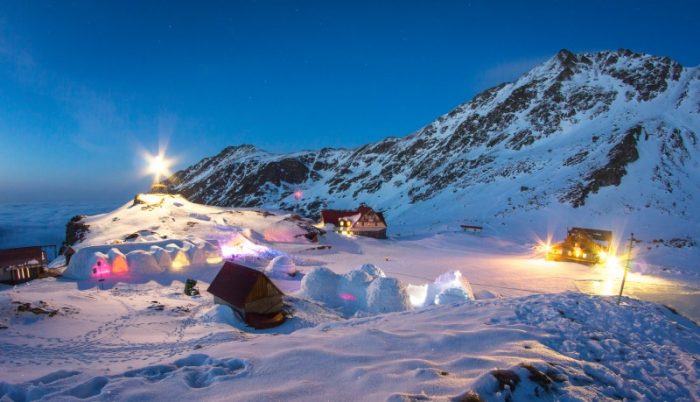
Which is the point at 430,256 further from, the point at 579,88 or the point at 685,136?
the point at 579,88

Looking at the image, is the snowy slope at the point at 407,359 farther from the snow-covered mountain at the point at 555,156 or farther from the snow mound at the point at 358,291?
the snow-covered mountain at the point at 555,156

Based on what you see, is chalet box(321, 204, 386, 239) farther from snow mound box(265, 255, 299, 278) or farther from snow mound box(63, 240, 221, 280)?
snow mound box(63, 240, 221, 280)

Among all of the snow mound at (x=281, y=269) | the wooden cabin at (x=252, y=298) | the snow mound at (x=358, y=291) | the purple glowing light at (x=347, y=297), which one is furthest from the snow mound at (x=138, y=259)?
the purple glowing light at (x=347, y=297)

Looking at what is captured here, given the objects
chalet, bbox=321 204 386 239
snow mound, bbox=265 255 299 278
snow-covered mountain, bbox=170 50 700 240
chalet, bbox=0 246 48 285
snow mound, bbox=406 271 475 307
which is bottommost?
chalet, bbox=0 246 48 285

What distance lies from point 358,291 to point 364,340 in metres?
14.6

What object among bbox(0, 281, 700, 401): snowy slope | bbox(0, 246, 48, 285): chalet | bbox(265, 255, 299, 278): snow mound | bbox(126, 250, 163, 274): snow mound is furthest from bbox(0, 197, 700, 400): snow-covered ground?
bbox(0, 246, 48, 285): chalet

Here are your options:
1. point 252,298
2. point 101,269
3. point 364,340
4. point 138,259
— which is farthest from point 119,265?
point 364,340

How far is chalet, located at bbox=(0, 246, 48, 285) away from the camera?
Result: 3139 cm

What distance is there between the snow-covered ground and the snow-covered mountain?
Result: 97.0 ft

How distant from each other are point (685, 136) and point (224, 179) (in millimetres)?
184372

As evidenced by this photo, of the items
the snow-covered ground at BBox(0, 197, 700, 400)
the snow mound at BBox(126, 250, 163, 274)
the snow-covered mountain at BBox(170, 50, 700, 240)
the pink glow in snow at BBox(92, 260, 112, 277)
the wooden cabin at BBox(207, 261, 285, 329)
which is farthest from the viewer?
the snow-covered mountain at BBox(170, 50, 700, 240)

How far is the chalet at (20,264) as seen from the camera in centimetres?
3139

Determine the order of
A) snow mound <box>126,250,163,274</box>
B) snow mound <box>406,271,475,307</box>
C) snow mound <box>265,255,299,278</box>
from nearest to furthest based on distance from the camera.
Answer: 1. snow mound <box>406,271,475,307</box>
2. snow mound <box>126,250,163,274</box>
3. snow mound <box>265,255,299,278</box>

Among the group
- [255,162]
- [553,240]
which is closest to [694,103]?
[553,240]
